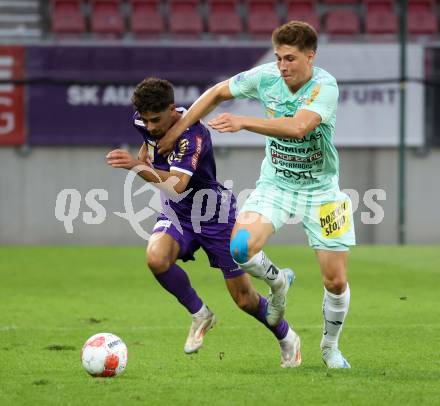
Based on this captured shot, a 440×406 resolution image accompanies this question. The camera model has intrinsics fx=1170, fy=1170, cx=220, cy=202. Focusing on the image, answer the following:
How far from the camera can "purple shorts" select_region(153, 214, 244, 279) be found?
305 inches

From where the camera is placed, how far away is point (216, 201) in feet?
26.0

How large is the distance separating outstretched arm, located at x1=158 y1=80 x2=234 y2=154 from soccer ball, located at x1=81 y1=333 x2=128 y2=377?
134cm

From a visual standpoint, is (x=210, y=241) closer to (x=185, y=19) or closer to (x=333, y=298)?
(x=333, y=298)

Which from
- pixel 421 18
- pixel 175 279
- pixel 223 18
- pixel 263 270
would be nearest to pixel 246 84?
pixel 263 270

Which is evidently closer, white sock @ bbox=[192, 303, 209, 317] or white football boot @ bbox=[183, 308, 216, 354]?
white football boot @ bbox=[183, 308, 216, 354]

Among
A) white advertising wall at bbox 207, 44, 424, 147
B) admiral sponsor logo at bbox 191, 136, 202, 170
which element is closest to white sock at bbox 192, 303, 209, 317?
admiral sponsor logo at bbox 191, 136, 202, 170

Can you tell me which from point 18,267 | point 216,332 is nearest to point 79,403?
point 216,332

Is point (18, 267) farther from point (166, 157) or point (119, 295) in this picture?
point (166, 157)

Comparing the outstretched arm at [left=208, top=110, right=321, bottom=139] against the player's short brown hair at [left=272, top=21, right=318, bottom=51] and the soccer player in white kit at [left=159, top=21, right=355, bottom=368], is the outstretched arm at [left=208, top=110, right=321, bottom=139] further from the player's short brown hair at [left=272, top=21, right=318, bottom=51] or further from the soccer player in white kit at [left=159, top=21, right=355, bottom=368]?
the player's short brown hair at [left=272, top=21, right=318, bottom=51]

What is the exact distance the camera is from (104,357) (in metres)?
6.67

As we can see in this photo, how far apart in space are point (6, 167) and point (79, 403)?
12727mm

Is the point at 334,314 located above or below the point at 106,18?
below

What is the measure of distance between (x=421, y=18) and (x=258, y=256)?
14487 mm

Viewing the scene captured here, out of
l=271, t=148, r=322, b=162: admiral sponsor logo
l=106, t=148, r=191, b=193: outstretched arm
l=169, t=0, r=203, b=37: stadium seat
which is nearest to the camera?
l=106, t=148, r=191, b=193: outstretched arm
